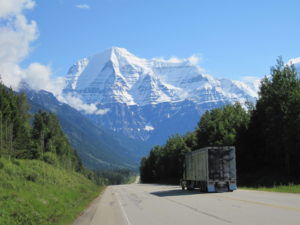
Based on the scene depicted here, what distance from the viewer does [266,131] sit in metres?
55.1

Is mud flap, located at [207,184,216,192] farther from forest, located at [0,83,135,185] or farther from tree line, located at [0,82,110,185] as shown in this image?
forest, located at [0,83,135,185]

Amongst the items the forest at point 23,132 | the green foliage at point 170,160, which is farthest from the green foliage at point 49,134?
the green foliage at point 170,160

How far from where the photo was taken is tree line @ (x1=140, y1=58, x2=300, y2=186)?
165ft

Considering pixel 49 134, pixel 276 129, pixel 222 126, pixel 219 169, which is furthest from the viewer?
pixel 49 134

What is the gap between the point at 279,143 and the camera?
51906 mm

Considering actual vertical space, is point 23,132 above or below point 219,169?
above

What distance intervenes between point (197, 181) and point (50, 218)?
2387cm

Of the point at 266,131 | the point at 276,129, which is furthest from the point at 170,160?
the point at 276,129

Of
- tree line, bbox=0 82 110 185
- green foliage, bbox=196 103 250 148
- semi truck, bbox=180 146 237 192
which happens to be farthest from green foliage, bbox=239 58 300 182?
tree line, bbox=0 82 110 185

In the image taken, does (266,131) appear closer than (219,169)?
No

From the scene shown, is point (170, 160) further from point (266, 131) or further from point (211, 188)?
point (211, 188)

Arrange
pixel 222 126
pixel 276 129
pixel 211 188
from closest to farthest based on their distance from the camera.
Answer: pixel 211 188, pixel 276 129, pixel 222 126

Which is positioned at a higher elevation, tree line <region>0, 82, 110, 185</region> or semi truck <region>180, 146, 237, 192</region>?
tree line <region>0, 82, 110, 185</region>

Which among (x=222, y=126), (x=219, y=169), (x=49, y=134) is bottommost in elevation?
(x=219, y=169)
